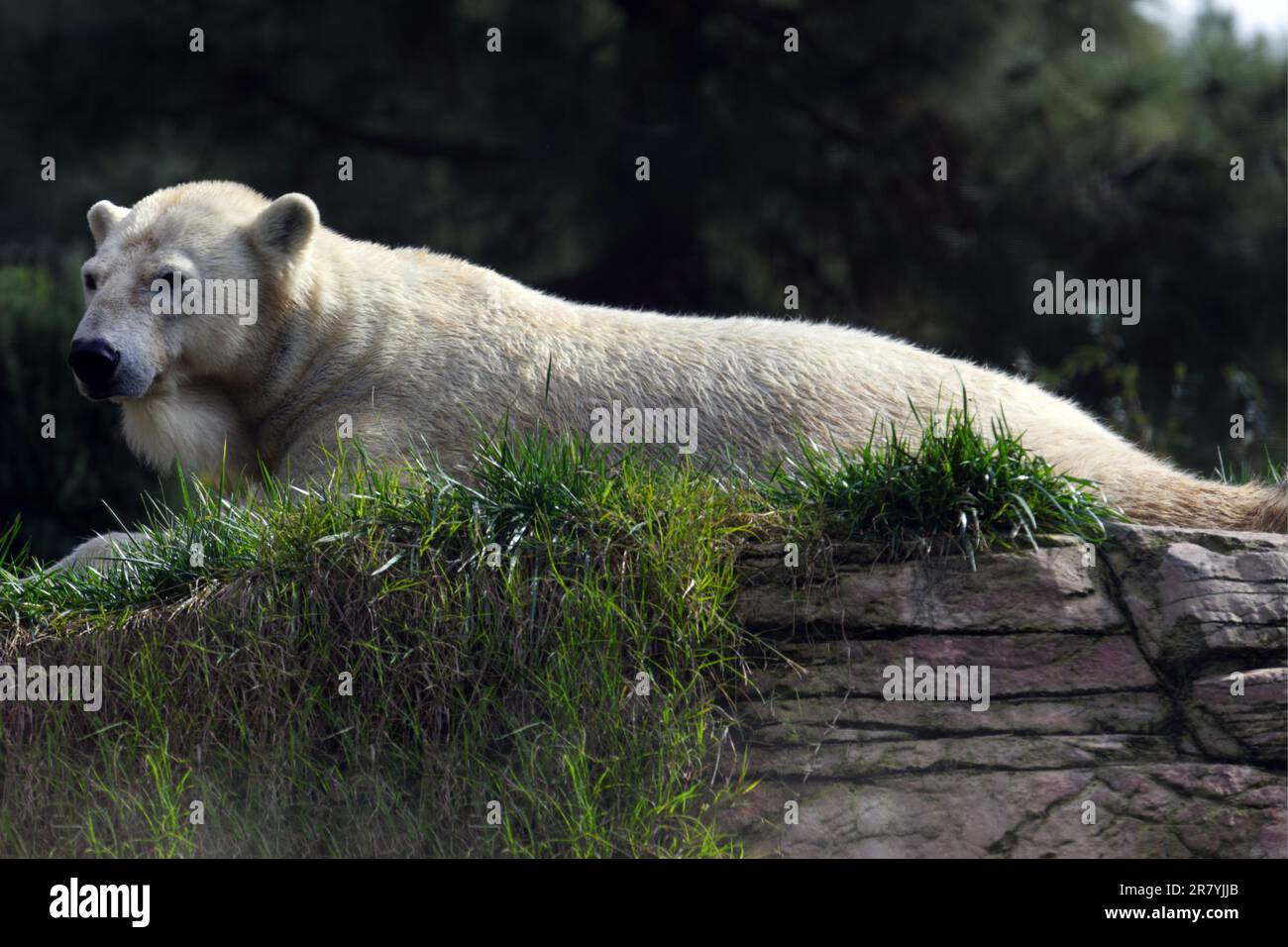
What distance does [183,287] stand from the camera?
6332 millimetres

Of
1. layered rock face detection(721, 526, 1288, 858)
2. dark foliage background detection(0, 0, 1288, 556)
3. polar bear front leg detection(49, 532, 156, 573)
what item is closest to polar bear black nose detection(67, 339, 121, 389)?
polar bear front leg detection(49, 532, 156, 573)

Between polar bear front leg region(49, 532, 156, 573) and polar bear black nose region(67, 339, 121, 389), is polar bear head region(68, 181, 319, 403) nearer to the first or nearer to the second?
polar bear black nose region(67, 339, 121, 389)

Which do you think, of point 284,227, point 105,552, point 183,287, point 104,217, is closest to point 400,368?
point 284,227

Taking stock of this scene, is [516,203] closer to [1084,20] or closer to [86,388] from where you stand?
[1084,20]

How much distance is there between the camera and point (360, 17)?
1251 cm

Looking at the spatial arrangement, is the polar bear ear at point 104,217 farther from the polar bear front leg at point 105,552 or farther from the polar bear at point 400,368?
the polar bear front leg at point 105,552

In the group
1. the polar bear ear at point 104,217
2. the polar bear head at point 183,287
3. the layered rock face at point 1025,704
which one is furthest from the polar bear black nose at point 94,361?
the layered rock face at point 1025,704

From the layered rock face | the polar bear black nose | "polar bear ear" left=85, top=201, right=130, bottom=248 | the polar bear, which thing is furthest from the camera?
"polar bear ear" left=85, top=201, right=130, bottom=248

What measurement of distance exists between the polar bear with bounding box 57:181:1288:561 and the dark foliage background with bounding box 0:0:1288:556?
5101 millimetres

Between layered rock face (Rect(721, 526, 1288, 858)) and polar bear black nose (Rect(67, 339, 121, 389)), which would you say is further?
polar bear black nose (Rect(67, 339, 121, 389))

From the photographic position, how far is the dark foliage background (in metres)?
12.3

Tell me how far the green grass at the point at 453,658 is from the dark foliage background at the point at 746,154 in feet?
20.6

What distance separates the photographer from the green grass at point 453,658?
500 cm
